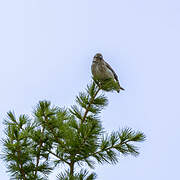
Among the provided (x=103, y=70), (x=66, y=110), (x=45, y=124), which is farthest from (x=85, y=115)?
(x=103, y=70)

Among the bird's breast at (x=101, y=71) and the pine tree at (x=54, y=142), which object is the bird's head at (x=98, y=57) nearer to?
the bird's breast at (x=101, y=71)

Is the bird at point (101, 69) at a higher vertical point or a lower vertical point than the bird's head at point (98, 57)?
lower

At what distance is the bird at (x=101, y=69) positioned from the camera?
6.66 meters

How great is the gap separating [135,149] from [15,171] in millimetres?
1230

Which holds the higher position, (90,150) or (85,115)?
(85,115)

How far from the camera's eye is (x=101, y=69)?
268 inches

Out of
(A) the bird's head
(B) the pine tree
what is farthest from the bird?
(B) the pine tree

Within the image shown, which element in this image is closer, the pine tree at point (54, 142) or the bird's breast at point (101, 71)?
the pine tree at point (54, 142)

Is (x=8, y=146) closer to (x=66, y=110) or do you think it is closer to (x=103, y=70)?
(x=66, y=110)

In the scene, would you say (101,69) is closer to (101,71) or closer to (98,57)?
(101,71)

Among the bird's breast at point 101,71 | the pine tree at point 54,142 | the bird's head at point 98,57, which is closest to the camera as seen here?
the pine tree at point 54,142

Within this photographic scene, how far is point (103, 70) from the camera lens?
679 centimetres

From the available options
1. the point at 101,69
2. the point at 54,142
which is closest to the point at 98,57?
the point at 101,69

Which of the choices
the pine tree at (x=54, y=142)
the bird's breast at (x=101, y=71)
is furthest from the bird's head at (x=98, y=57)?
the pine tree at (x=54, y=142)
